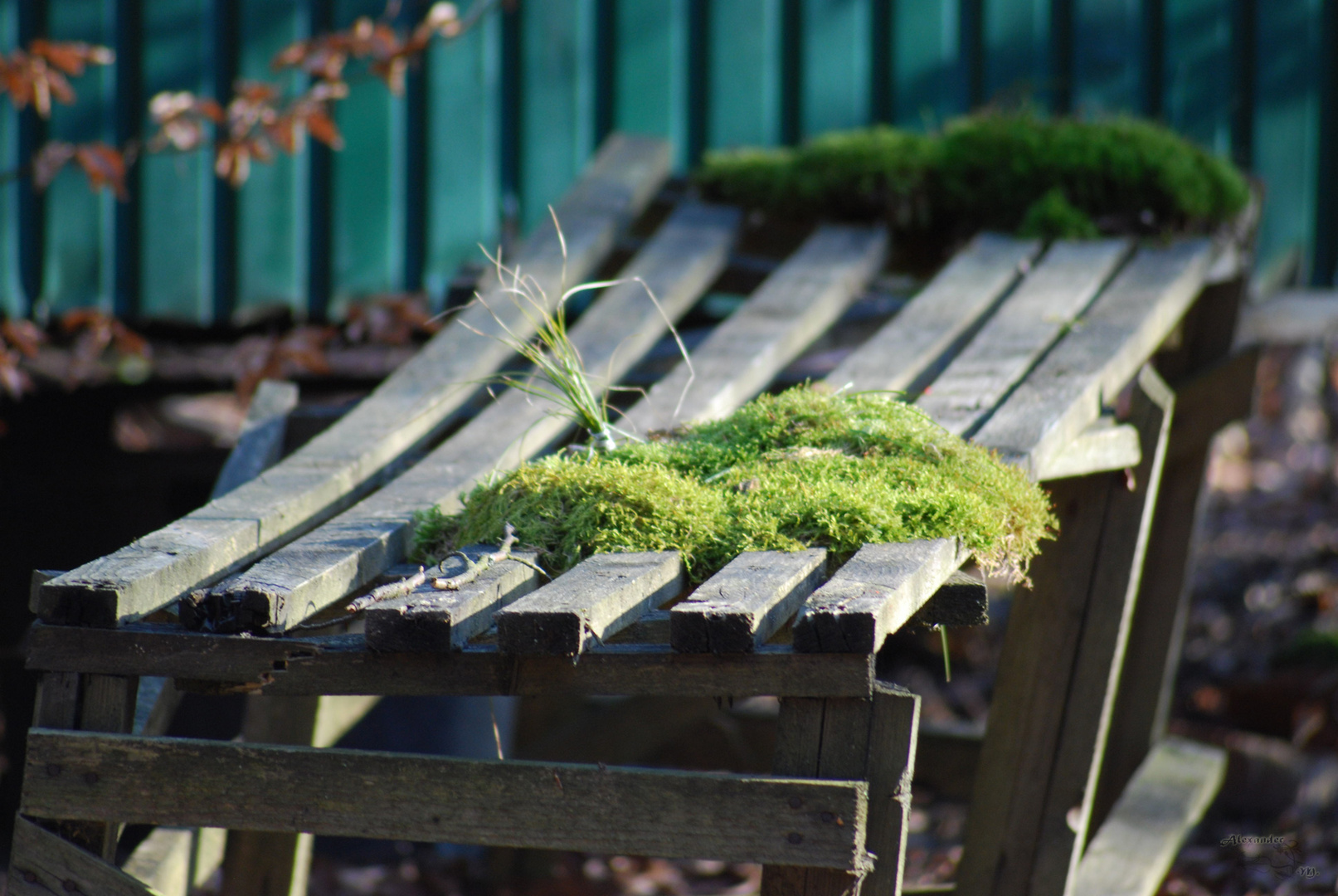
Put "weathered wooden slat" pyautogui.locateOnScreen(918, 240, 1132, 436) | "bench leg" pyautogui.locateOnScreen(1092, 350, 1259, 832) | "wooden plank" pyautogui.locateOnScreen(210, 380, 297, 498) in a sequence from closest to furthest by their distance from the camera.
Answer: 1. "weathered wooden slat" pyautogui.locateOnScreen(918, 240, 1132, 436)
2. "wooden plank" pyautogui.locateOnScreen(210, 380, 297, 498)
3. "bench leg" pyautogui.locateOnScreen(1092, 350, 1259, 832)

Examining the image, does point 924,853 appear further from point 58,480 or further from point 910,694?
point 58,480

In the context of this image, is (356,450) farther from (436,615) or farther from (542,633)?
(542,633)

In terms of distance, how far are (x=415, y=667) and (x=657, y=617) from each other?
41cm

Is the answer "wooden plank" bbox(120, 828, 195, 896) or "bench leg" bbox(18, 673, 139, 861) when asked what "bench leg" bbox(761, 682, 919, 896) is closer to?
"bench leg" bbox(18, 673, 139, 861)

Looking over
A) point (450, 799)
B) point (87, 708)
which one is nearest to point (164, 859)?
point (87, 708)

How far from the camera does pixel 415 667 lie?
196 centimetres

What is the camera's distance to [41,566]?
4977mm

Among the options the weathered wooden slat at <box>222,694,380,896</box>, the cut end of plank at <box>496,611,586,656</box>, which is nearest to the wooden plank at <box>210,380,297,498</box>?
the weathered wooden slat at <box>222,694,380,896</box>

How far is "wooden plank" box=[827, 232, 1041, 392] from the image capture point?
3.20 metres

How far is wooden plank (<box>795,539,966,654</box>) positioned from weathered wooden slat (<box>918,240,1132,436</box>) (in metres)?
0.75

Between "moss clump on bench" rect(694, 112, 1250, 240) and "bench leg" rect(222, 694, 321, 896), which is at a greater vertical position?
"moss clump on bench" rect(694, 112, 1250, 240)

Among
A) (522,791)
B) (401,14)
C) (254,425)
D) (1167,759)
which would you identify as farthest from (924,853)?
(401,14)

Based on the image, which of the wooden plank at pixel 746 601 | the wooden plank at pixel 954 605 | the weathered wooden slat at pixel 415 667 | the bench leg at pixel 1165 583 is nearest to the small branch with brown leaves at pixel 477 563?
the weathered wooden slat at pixel 415 667

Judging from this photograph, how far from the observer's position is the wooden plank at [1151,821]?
3.62 m
